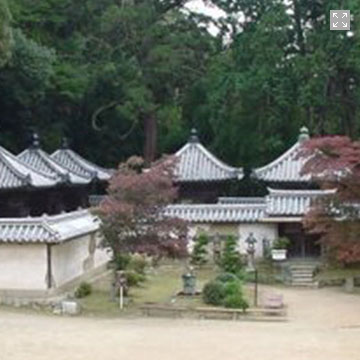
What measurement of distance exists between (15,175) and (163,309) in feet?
41.1

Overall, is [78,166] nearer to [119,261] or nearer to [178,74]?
[178,74]

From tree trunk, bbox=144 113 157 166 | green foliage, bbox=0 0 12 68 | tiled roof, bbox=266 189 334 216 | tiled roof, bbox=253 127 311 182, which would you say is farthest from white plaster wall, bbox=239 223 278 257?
tree trunk, bbox=144 113 157 166

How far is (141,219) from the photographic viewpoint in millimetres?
26969

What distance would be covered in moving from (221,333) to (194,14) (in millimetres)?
32803

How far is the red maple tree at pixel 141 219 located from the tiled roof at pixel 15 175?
8.96 meters

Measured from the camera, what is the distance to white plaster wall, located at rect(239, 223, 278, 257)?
38125mm

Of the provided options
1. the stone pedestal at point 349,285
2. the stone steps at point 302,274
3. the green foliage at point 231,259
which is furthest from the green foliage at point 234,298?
the stone steps at point 302,274

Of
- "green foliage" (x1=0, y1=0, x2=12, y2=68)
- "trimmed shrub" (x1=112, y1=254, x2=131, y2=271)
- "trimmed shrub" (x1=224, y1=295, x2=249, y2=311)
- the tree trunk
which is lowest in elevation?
"trimmed shrub" (x1=224, y1=295, x2=249, y2=311)

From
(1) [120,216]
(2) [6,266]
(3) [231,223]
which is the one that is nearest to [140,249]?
(1) [120,216]

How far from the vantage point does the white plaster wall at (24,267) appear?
2836cm

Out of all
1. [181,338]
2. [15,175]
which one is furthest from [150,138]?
[181,338]

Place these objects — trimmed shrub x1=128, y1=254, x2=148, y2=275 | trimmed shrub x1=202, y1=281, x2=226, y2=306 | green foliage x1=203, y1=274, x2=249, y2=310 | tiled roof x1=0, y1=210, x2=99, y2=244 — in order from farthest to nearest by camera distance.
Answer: trimmed shrub x1=128, y1=254, x2=148, y2=275, tiled roof x1=0, y1=210, x2=99, y2=244, trimmed shrub x1=202, y1=281, x2=226, y2=306, green foliage x1=203, y1=274, x2=249, y2=310

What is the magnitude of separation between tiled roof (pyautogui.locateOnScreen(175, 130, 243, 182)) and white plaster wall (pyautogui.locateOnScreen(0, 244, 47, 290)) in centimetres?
1585

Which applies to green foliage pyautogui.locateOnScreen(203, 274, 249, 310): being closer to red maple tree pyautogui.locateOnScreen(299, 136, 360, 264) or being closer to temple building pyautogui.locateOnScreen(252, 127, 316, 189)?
red maple tree pyautogui.locateOnScreen(299, 136, 360, 264)
